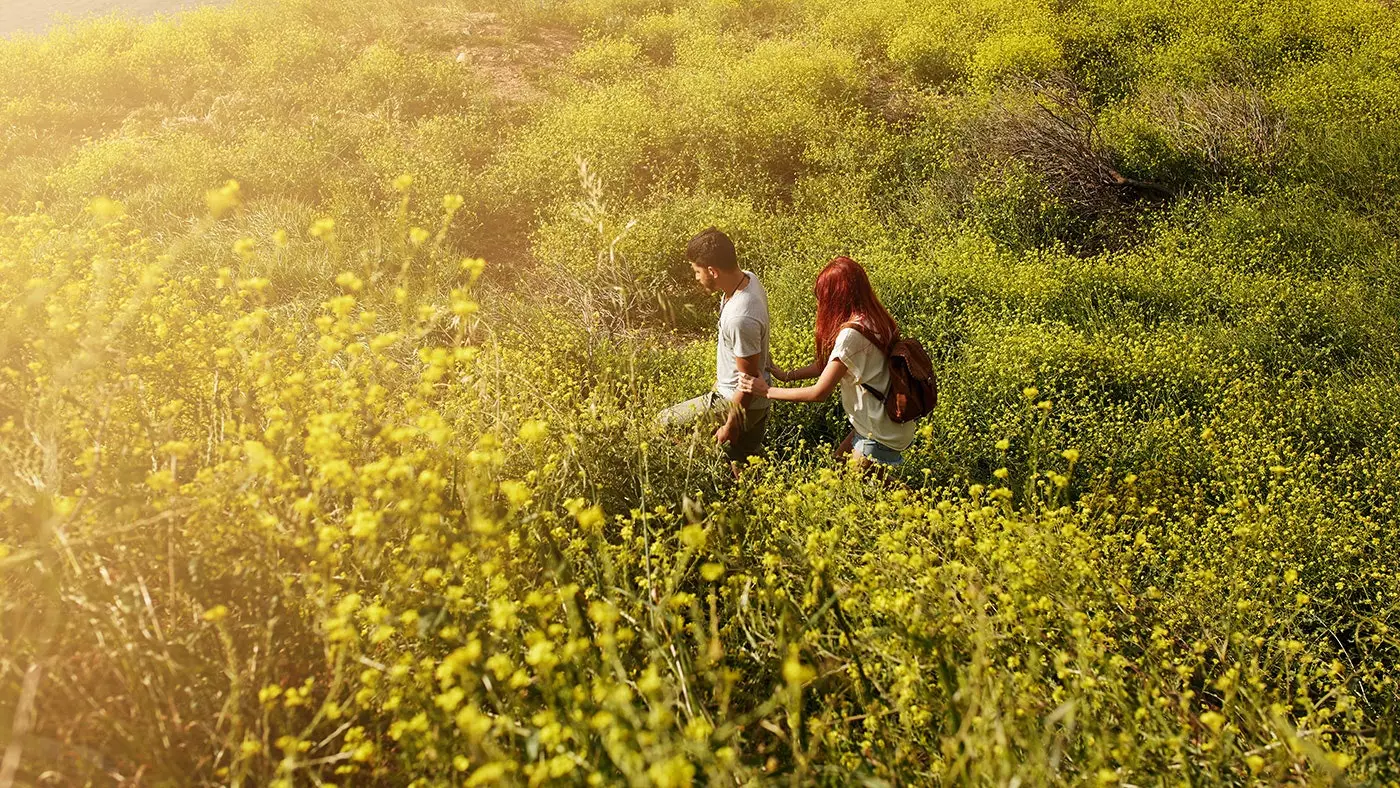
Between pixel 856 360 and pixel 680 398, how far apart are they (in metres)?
1.58

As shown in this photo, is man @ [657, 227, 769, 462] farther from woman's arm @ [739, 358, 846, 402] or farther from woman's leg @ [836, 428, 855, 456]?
woman's leg @ [836, 428, 855, 456]

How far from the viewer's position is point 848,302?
3822 mm

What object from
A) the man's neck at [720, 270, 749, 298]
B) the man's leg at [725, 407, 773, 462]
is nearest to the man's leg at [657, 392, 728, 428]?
the man's leg at [725, 407, 773, 462]

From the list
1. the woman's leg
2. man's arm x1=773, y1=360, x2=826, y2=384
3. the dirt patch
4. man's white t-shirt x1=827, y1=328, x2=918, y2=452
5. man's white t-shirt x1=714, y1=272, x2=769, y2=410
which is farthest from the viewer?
the dirt patch

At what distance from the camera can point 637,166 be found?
28.5 feet

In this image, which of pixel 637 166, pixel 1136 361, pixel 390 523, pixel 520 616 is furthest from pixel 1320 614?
pixel 637 166

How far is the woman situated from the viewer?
12.4 ft

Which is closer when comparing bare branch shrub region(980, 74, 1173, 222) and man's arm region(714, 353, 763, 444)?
man's arm region(714, 353, 763, 444)

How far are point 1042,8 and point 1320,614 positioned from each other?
10175mm

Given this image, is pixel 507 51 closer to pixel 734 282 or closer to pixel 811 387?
pixel 734 282

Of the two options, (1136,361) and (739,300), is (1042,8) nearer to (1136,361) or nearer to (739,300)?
(1136,361)

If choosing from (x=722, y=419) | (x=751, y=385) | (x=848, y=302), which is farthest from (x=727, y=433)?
(x=848, y=302)

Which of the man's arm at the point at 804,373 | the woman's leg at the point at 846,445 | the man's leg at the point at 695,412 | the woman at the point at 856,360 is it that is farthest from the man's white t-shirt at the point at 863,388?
the man's leg at the point at 695,412

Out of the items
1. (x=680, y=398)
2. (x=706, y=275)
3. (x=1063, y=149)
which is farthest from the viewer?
(x=1063, y=149)
